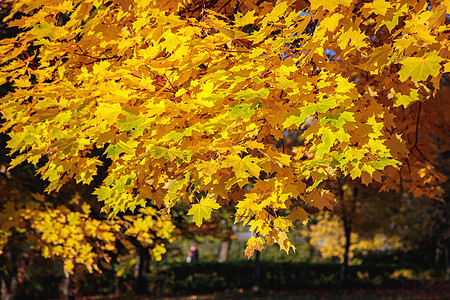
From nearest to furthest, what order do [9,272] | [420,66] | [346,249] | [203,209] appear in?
[420,66] → [203,209] → [9,272] → [346,249]

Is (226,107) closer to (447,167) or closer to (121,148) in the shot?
(121,148)

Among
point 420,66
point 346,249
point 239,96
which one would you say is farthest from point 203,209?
point 346,249

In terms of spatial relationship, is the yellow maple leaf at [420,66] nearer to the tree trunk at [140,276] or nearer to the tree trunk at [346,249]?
the tree trunk at [346,249]

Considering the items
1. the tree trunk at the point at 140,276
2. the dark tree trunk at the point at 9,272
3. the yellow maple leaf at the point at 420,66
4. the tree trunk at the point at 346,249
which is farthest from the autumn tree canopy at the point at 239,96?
the tree trunk at the point at 346,249

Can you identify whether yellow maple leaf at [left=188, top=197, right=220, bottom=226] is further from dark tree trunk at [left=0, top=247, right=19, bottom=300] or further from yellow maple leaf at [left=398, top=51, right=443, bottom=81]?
dark tree trunk at [left=0, top=247, right=19, bottom=300]

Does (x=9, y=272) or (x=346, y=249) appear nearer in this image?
(x=9, y=272)

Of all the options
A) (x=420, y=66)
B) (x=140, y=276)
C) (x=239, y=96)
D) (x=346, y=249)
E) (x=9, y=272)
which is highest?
(x=420, y=66)

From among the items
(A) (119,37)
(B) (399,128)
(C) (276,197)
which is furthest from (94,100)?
(B) (399,128)

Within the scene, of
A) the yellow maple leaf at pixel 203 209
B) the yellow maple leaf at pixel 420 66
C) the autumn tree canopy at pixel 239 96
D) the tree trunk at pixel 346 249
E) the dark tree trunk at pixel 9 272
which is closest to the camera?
the yellow maple leaf at pixel 420 66

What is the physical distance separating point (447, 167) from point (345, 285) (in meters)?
6.29

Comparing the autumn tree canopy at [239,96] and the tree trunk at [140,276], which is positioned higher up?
the autumn tree canopy at [239,96]

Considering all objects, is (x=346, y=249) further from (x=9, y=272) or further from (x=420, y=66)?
(x=420, y=66)

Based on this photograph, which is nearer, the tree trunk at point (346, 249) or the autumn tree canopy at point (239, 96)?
the autumn tree canopy at point (239, 96)

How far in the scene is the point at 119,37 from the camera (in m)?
3.46
